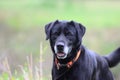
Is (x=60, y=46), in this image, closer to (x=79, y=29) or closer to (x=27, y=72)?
(x=79, y=29)

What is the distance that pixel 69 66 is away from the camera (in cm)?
1055

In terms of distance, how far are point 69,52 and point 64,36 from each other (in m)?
0.25

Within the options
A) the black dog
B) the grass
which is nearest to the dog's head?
the black dog

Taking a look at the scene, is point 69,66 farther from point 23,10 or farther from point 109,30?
point 23,10

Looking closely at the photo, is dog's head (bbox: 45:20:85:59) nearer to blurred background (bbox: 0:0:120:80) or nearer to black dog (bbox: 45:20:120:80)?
black dog (bbox: 45:20:120:80)

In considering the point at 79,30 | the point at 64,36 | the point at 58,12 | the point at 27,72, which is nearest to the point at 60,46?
the point at 64,36

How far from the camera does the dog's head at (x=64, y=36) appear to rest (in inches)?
401

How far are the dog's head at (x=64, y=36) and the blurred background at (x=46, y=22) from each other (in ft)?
27.2

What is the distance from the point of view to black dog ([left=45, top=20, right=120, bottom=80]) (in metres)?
10.2

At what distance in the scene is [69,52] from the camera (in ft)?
34.0

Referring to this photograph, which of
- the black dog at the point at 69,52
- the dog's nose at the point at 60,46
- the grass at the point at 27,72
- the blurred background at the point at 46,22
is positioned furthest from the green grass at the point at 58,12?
the dog's nose at the point at 60,46

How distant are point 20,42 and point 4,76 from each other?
1161 cm

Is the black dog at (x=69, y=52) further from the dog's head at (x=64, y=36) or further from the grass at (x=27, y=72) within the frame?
the grass at (x=27, y=72)

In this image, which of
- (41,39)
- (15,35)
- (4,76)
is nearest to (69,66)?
(4,76)
